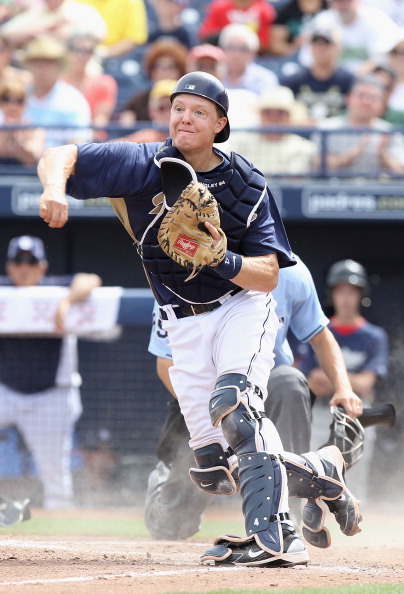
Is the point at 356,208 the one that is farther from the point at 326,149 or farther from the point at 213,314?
the point at 213,314

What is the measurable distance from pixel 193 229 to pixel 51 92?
245 inches

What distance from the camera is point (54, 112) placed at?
922 cm

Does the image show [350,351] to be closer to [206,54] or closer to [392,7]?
[206,54]

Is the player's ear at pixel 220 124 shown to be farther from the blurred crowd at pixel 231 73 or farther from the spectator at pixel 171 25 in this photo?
the spectator at pixel 171 25

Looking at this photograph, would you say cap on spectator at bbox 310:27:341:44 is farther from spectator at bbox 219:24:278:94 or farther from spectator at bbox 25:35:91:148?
spectator at bbox 25:35:91:148

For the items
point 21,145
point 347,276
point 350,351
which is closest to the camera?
point 350,351

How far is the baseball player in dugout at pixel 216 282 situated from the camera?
3623 mm

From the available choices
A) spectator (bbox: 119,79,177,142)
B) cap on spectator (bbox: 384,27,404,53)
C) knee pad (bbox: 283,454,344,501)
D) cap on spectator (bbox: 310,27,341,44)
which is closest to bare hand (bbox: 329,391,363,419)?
knee pad (bbox: 283,454,344,501)

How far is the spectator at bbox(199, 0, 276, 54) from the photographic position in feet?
35.6

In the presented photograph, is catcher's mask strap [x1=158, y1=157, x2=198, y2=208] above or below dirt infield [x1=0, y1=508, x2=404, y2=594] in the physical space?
above

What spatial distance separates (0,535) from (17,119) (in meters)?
4.70

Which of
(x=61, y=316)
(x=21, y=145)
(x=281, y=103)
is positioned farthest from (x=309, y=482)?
(x=281, y=103)

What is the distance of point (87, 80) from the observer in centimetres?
989

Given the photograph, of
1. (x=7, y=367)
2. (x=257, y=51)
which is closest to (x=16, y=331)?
(x=7, y=367)
